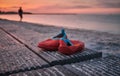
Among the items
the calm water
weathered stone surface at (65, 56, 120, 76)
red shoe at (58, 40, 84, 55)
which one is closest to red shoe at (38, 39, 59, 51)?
red shoe at (58, 40, 84, 55)

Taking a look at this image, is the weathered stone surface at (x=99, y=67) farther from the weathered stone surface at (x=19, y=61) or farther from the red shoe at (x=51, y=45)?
the red shoe at (x=51, y=45)

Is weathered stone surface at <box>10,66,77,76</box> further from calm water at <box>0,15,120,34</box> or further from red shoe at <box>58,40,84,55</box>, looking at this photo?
calm water at <box>0,15,120,34</box>

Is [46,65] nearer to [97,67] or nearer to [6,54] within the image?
[97,67]

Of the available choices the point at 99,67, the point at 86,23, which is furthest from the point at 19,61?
the point at 86,23

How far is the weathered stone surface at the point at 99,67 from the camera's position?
350cm

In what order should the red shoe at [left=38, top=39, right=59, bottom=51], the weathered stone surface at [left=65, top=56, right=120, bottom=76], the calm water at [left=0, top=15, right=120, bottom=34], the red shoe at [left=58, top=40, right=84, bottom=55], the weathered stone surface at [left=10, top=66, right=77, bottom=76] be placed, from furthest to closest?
the calm water at [left=0, top=15, right=120, bottom=34]
the red shoe at [left=38, top=39, right=59, bottom=51]
the red shoe at [left=58, top=40, right=84, bottom=55]
the weathered stone surface at [left=65, top=56, right=120, bottom=76]
the weathered stone surface at [left=10, top=66, right=77, bottom=76]

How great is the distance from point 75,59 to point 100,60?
57 cm

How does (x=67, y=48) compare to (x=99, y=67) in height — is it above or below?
above

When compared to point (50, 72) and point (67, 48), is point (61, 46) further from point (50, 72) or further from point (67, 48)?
point (50, 72)

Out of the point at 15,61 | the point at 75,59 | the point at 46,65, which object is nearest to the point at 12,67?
the point at 15,61

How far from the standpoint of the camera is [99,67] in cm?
381

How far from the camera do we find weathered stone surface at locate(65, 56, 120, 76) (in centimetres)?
350

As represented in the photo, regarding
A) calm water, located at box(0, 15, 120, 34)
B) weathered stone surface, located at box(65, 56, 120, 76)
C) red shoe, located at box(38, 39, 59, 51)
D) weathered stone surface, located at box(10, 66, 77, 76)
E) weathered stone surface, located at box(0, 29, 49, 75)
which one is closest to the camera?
weathered stone surface, located at box(10, 66, 77, 76)

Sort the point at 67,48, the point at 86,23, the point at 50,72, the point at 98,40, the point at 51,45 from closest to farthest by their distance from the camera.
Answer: the point at 50,72, the point at 67,48, the point at 51,45, the point at 98,40, the point at 86,23
